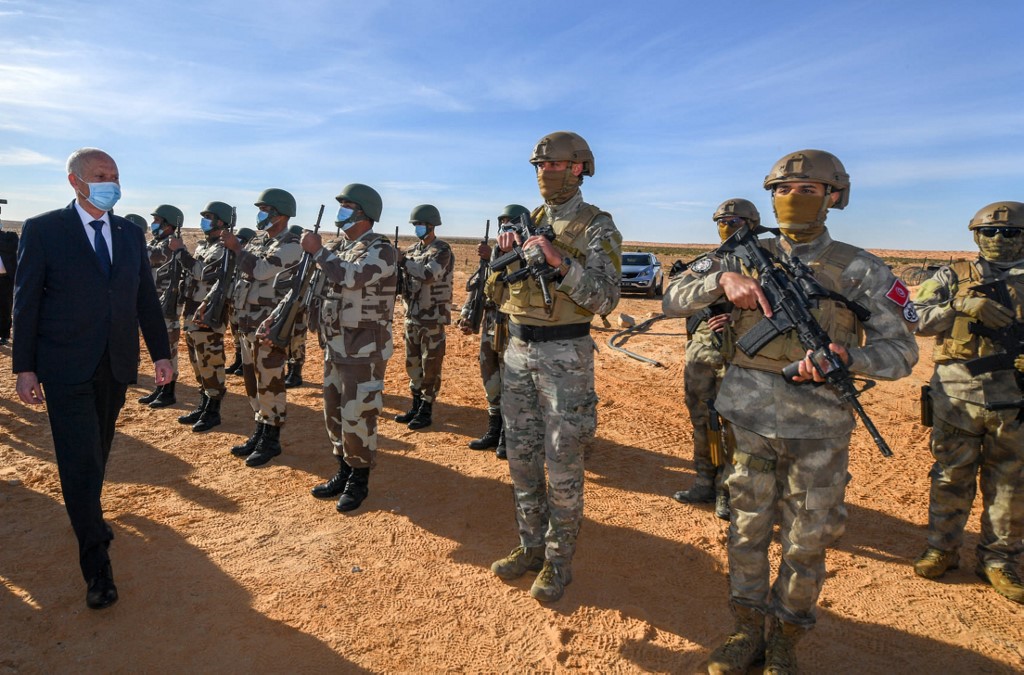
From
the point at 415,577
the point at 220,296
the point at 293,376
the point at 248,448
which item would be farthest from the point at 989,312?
the point at 293,376

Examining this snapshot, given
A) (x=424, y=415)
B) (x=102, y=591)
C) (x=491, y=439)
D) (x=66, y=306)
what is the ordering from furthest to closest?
(x=424, y=415), (x=491, y=439), (x=102, y=591), (x=66, y=306)

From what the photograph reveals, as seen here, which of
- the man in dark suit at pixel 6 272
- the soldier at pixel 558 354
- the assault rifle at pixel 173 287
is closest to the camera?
the soldier at pixel 558 354

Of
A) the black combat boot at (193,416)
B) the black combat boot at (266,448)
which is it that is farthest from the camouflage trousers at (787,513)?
the black combat boot at (193,416)

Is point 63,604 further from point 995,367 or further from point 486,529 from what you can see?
point 995,367

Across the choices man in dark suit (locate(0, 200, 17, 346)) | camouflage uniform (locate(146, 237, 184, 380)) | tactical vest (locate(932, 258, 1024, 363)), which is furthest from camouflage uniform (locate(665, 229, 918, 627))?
man in dark suit (locate(0, 200, 17, 346))

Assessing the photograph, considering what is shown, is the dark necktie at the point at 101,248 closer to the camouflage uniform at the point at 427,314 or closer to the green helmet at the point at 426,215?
the camouflage uniform at the point at 427,314

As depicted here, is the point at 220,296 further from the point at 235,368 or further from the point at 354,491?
the point at 235,368

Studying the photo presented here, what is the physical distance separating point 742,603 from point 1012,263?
300 centimetres

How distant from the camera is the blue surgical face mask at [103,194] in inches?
131

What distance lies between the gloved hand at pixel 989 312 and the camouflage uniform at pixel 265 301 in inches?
210

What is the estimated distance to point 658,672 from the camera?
2971mm

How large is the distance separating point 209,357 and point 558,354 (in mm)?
4760

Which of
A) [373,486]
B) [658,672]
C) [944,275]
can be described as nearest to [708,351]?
[944,275]

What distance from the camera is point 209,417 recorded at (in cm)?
659
